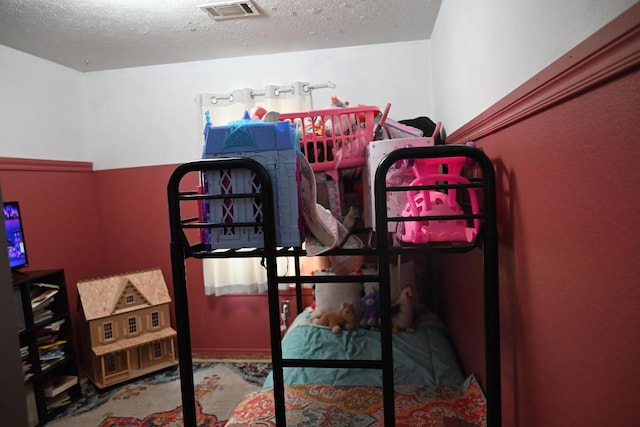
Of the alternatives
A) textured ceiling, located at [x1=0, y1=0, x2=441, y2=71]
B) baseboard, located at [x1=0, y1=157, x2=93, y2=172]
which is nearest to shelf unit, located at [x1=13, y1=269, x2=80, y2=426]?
baseboard, located at [x1=0, y1=157, x2=93, y2=172]

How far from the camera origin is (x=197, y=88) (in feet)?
11.1

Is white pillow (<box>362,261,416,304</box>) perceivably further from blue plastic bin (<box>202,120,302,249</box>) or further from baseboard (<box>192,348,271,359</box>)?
blue plastic bin (<box>202,120,302,249</box>)

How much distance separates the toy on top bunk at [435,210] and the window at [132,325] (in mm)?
2393

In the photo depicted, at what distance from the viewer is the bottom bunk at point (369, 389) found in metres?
1.56

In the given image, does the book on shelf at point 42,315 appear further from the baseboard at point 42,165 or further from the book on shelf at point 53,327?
the baseboard at point 42,165

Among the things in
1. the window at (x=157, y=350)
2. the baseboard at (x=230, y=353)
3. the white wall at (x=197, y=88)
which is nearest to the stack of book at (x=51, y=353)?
the window at (x=157, y=350)

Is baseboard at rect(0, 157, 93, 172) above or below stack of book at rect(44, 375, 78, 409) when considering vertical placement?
above

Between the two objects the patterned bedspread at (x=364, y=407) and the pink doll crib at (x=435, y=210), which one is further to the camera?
the patterned bedspread at (x=364, y=407)

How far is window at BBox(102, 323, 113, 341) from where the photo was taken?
3.04m

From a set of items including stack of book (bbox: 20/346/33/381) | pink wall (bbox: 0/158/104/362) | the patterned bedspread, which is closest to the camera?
the patterned bedspread

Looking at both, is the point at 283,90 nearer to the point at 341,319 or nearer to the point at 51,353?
the point at 341,319

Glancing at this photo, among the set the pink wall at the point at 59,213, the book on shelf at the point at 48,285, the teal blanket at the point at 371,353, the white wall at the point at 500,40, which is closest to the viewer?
the white wall at the point at 500,40

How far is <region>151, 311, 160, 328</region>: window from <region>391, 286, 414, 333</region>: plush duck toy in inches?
71.0

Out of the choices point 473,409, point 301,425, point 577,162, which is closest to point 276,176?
point 577,162
